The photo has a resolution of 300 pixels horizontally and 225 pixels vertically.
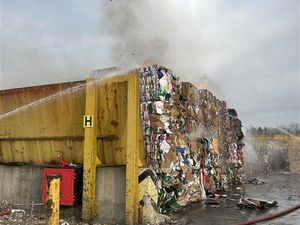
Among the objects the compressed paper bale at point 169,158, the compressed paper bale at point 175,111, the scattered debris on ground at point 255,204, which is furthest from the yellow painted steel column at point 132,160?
the scattered debris on ground at point 255,204

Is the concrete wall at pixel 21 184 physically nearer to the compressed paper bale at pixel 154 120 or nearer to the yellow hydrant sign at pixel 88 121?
the yellow hydrant sign at pixel 88 121

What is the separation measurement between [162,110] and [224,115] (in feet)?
22.2

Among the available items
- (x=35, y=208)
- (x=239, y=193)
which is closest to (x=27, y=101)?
(x=35, y=208)

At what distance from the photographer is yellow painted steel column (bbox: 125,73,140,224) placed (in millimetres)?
7125

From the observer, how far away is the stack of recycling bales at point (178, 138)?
26.8ft

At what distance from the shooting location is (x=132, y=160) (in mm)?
7168

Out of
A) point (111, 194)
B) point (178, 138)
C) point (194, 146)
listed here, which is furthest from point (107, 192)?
point (194, 146)

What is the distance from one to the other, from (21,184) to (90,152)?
7.93 ft

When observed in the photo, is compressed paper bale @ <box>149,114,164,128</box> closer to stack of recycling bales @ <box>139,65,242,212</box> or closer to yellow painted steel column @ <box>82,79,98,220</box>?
stack of recycling bales @ <box>139,65,242,212</box>

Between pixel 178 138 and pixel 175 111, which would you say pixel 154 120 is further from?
pixel 178 138

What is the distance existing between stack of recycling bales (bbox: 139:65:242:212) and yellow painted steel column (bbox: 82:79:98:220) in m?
1.13

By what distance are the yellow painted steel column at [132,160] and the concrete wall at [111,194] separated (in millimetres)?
247

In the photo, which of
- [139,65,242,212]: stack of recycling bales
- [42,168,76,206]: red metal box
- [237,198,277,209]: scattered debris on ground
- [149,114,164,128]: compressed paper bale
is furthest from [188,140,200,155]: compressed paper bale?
[42,168,76,206]: red metal box

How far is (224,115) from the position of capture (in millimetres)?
14484
